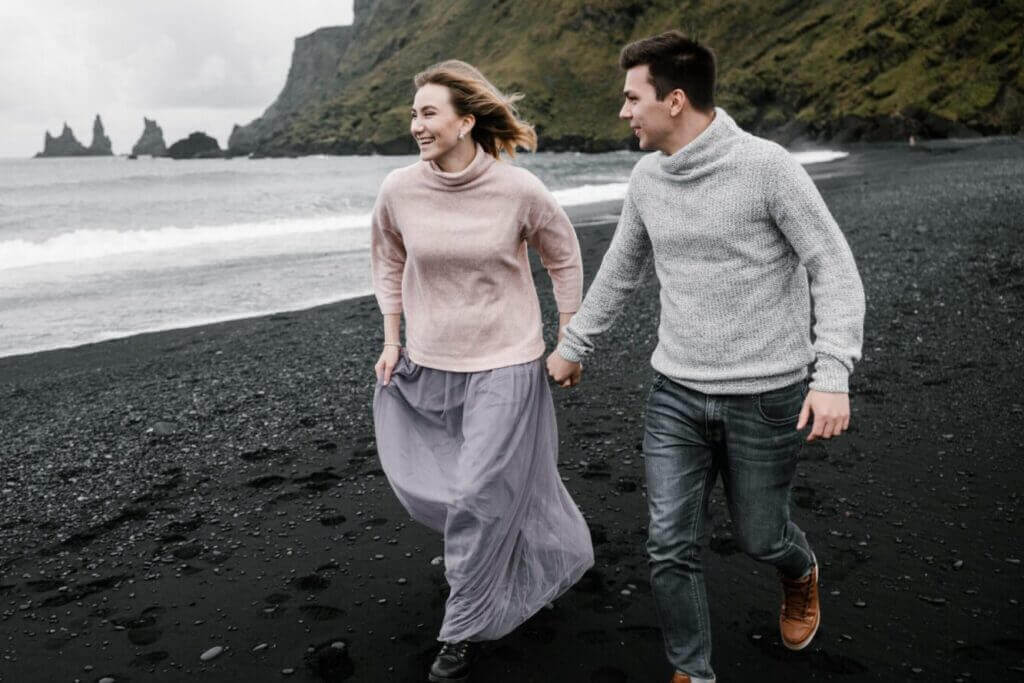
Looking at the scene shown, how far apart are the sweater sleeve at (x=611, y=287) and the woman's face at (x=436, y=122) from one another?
2.52ft

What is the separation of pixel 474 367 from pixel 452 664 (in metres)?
1.19

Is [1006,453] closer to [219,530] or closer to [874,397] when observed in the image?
[874,397]

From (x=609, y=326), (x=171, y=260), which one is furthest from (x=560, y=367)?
(x=171, y=260)

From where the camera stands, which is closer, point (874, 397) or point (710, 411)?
point (710, 411)

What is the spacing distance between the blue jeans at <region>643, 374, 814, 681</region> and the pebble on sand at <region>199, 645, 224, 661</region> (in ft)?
6.59

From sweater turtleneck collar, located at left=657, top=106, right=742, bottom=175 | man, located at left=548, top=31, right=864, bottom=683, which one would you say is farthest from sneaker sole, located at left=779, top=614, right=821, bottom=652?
sweater turtleneck collar, located at left=657, top=106, right=742, bottom=175

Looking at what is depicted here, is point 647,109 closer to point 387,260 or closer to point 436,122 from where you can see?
point 436,122

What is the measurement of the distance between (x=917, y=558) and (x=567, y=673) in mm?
1960

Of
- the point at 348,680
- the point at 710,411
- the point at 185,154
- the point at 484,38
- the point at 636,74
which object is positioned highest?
the point at 484,38

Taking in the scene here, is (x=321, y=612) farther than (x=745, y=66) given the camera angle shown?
No

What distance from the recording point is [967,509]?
4.45m

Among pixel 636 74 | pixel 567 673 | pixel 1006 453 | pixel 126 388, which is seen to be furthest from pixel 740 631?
pixel 126 388

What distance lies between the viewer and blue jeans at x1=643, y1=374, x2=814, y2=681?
269 centimetres

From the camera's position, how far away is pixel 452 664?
3184 mm
